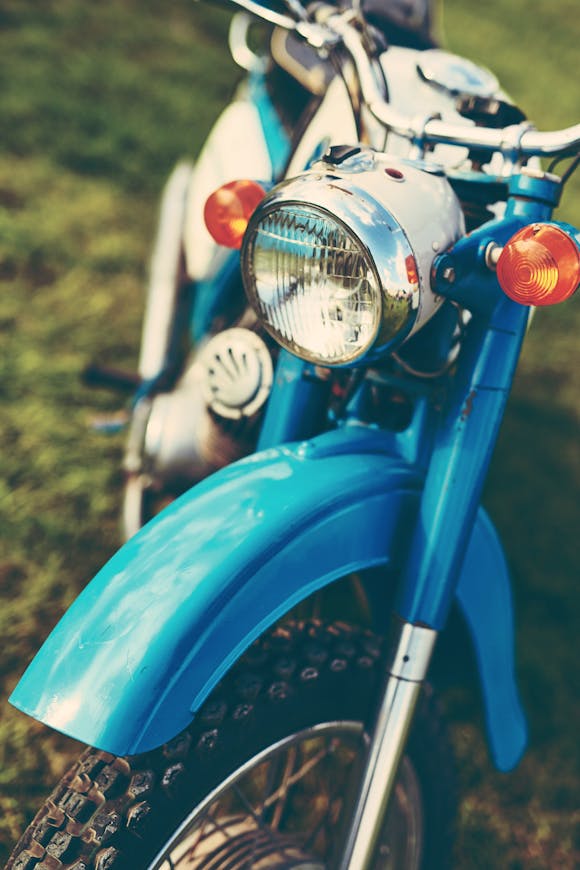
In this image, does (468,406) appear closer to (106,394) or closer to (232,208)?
(232,208)

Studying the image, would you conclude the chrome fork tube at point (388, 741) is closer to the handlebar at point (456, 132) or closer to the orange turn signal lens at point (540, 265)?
the orange turn signal lens at point (540, 265)

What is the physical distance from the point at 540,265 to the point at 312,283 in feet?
0.77

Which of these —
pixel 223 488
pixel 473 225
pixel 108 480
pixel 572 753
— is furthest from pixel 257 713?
pixel 108 480

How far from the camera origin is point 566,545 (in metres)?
2.23

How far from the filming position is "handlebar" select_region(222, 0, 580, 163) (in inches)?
37.8

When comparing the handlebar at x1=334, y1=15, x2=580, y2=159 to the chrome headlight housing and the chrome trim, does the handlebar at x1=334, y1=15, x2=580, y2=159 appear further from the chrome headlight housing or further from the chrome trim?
the chrome trim

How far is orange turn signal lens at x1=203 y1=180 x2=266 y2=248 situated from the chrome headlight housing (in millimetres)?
111

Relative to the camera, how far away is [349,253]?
0.85m

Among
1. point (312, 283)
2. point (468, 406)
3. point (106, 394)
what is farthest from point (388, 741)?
point (106, 394)

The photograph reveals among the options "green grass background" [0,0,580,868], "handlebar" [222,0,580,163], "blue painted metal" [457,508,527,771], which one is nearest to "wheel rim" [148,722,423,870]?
"blue painted metal" [457,508,527,771]

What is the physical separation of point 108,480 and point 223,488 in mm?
1142

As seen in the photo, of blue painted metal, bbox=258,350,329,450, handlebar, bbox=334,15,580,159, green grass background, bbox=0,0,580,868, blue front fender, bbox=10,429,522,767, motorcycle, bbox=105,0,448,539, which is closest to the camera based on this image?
blue front fender, bbox=10,429,522,767

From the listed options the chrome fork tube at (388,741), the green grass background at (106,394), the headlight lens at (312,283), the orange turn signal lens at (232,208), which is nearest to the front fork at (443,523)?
the chrome fork tube at (388,741)

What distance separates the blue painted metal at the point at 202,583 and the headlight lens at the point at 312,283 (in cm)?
16
